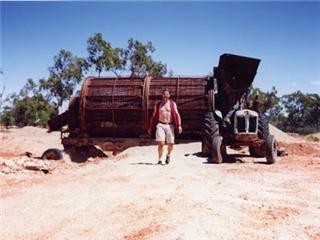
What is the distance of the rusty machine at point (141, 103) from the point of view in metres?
15.9

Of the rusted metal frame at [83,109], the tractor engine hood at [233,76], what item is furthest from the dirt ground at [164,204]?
the rusted metal frame at [83,109]

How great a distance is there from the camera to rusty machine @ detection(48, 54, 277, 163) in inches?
627

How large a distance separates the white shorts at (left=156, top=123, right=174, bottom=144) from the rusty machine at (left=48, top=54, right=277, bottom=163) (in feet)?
13.7

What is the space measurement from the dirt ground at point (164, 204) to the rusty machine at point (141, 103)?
5.78 meters

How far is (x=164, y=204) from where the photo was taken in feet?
20.9

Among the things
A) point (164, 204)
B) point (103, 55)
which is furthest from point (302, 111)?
point (164, 204)

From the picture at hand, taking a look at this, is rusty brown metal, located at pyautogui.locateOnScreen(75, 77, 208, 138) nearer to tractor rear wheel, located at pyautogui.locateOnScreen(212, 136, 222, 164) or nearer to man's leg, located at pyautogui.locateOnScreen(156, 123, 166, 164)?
tractor rear wheel, located at pyautogui.locateOnScreen(212, 136, 222, 164)

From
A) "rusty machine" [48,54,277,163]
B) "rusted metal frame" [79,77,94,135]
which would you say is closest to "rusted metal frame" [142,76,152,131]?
"rusty machine" [48,54,277,163]

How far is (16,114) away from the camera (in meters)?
55.8

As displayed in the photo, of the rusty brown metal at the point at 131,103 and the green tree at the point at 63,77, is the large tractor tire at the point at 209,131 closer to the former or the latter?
the rusty brown metal at the point at 131,103

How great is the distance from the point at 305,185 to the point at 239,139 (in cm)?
425

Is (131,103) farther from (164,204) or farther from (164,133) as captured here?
(164,204)

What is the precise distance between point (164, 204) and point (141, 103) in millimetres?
10632

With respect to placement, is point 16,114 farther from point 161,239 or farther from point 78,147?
point 161,239
